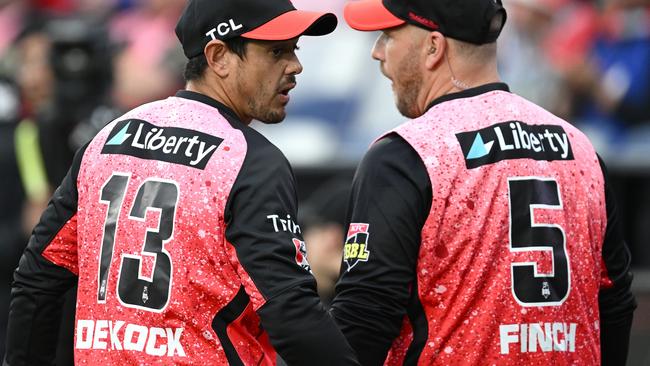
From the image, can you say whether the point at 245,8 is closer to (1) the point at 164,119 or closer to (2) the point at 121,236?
(1) the point at 164,119

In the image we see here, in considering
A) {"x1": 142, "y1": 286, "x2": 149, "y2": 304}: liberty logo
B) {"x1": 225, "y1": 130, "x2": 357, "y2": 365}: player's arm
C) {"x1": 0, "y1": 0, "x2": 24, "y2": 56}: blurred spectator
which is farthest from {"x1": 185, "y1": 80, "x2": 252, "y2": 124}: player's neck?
{"x1": 0, "y1": 0, "x2": 24, "y2": 56}: blurred spectator

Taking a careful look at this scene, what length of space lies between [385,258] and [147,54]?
6.49 m

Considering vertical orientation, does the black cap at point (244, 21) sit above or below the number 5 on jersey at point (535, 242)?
above

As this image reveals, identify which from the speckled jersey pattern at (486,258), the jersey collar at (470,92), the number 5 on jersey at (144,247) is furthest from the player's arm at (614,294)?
the number 5 on jersey at (144,247)

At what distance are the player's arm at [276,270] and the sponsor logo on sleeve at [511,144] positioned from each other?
68cm

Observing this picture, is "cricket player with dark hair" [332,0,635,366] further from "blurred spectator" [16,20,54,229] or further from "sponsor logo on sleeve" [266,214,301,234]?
"blurred spectator" [16,20,54,229]

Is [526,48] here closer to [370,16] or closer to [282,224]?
[370,16]

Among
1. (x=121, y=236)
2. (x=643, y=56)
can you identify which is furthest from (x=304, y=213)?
(x=121, y=236)

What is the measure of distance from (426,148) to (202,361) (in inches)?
39.7

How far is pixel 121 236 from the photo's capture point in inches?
163

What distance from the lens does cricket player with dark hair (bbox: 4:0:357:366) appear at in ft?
13.2

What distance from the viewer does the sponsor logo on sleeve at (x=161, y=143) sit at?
411cm

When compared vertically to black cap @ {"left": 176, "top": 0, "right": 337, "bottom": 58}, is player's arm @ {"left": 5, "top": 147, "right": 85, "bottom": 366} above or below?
below

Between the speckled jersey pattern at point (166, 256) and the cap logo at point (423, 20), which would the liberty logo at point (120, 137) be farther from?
the cap logo at point (423, 20)
